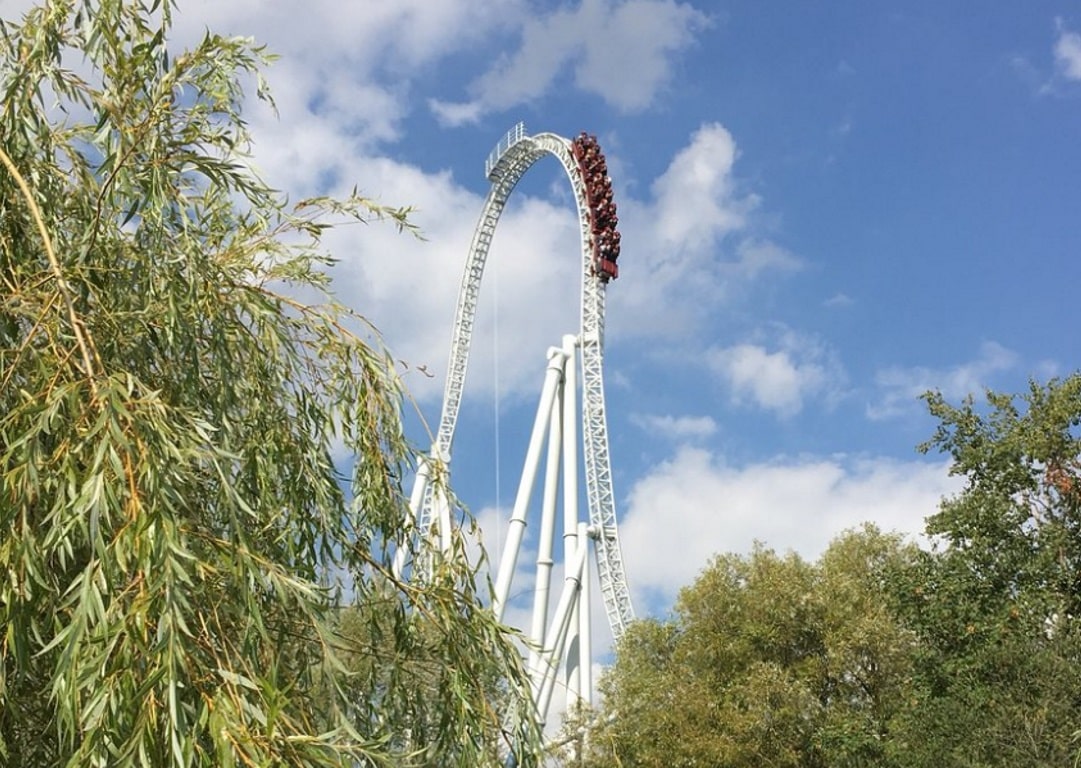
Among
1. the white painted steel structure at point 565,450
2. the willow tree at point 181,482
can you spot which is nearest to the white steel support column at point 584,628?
the white painted steel structure at point 565,450

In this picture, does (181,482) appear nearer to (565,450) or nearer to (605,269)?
(565,450)

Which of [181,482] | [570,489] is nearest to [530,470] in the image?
[570,489]

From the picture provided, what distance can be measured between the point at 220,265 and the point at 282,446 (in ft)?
3.11

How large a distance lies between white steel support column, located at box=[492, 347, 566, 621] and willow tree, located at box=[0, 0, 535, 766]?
61.3 ft

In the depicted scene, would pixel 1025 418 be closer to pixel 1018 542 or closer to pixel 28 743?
pixel 1018 542

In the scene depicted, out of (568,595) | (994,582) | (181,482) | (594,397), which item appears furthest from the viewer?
(594,397)

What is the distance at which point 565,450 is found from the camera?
1081 inches

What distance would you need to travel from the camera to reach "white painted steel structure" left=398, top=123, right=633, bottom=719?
25922mm

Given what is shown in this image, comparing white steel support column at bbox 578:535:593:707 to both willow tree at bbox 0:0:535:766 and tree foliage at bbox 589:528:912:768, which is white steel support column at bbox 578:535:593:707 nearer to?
tree foliage at bbox 589:528:912:768

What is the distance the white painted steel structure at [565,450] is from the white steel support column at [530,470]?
0.07ft

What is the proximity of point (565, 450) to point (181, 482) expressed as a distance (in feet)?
75.4

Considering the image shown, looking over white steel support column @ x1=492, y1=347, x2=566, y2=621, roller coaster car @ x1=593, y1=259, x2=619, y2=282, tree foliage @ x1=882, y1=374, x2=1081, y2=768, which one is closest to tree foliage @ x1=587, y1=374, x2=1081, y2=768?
tree foliage @ x1=882, y1=374, x2=1081, y2=768

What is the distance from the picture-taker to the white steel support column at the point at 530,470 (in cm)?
2558

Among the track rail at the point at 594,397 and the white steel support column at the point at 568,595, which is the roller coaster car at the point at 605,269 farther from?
the white steel support column at the point at 568,595
